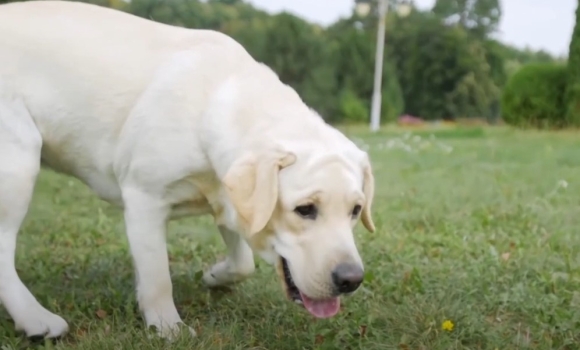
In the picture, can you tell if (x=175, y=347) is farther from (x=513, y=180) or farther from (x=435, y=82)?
(x=435, y=82)

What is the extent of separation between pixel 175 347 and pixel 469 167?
6444 millimetres

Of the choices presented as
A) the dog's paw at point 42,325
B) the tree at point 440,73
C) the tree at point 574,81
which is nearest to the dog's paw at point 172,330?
the dog's paw at point 42,325

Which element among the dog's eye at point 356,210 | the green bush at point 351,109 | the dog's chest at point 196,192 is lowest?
the green bush at point 351,109

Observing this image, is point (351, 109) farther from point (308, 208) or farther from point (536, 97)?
point (308, 208)

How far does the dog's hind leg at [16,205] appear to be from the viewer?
311 centimetres

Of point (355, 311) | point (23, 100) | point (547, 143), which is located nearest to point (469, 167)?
point (547, 143)

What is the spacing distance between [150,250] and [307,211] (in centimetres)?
83

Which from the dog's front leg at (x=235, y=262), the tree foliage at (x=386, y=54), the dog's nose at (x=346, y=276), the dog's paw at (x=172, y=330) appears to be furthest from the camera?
the tree foliage at (x=386, y=54)

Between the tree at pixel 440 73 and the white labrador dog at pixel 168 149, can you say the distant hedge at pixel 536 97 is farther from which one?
the tree at pixel 440 73

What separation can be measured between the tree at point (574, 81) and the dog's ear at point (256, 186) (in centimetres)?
1365

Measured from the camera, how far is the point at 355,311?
3324mm

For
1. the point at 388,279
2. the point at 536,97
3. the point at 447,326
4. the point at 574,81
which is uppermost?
the point at 447,326

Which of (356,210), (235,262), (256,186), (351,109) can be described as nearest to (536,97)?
(351,109)

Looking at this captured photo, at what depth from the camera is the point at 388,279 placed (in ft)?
12.8
